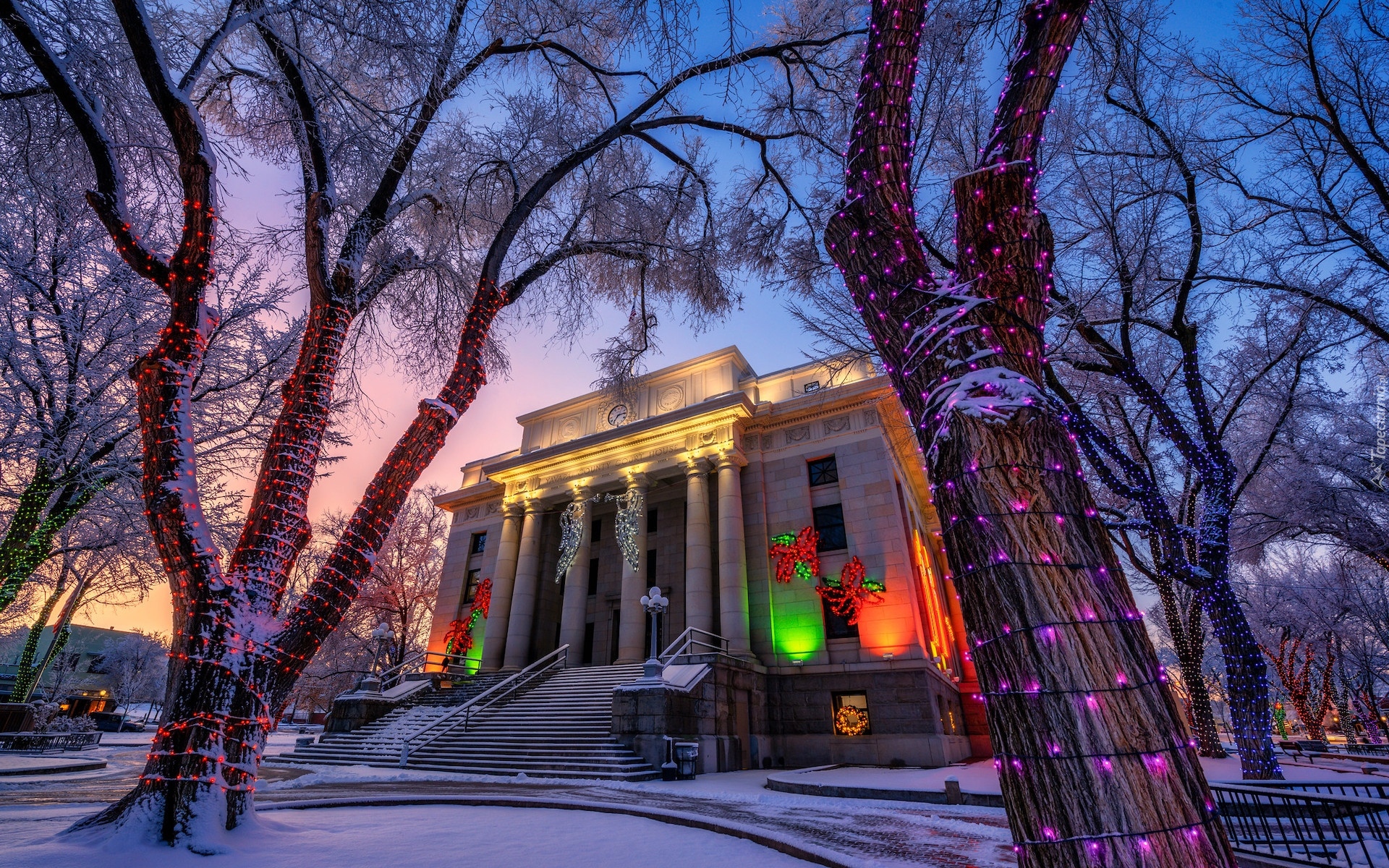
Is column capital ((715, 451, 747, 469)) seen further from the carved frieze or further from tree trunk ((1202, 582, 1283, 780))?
tree trunk ((1202, 582, 1283, 780))

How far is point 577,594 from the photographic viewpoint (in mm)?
24062

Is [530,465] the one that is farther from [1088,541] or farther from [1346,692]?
[1346,692]

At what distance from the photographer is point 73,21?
5559mm

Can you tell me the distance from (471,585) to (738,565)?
15366 mm

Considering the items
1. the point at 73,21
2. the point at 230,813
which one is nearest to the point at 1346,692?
the point at 230,813

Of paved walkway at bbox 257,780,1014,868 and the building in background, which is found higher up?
the building in background

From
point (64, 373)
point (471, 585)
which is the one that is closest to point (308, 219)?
point (64, 373)

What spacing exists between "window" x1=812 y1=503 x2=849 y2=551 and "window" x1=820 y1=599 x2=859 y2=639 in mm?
2124

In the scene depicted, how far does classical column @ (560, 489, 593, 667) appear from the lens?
76.7ft

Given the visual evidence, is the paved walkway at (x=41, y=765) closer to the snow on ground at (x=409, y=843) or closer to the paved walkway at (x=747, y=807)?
the paved walkway at (x=747, y=807)

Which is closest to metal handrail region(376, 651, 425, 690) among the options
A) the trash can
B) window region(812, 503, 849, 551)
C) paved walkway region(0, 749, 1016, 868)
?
paved walkway region(0, 749, 1016, 868)

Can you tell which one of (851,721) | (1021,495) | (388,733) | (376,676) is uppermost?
(376,676)

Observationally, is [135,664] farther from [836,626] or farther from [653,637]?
[836,626]

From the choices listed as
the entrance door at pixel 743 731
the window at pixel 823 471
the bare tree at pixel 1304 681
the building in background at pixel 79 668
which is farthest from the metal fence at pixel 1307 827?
the building in background at pixel 79 668
